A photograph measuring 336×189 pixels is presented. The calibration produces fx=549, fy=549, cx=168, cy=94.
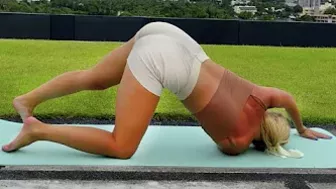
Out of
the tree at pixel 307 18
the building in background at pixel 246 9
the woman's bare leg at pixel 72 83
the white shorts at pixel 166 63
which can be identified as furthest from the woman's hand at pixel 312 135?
the building in background at pixel 246 9

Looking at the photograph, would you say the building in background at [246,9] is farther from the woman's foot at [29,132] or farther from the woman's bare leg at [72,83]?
the woman's foot at [29,132]

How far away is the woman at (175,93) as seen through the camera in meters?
2.98

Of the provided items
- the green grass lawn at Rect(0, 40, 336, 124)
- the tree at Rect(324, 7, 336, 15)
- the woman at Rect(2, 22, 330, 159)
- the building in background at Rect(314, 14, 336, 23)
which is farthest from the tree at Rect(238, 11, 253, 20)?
the woman at Rect(2, 22, 330, 159)

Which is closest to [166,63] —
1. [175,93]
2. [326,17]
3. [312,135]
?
[175,93]

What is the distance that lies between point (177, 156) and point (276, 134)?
0.59 meters

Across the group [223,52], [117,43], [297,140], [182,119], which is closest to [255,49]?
[223,52]

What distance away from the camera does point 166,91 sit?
581cm

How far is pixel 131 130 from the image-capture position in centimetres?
297

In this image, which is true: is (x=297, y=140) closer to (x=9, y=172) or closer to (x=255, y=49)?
(x=9, y=172)

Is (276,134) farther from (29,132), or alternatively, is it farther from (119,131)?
(29,132)

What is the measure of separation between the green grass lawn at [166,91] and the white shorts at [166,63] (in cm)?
170

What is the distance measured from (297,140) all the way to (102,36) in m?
6.36

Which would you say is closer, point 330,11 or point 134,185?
point 134,185

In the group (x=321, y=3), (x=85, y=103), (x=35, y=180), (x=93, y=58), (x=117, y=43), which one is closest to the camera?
(x=35, y=180)
